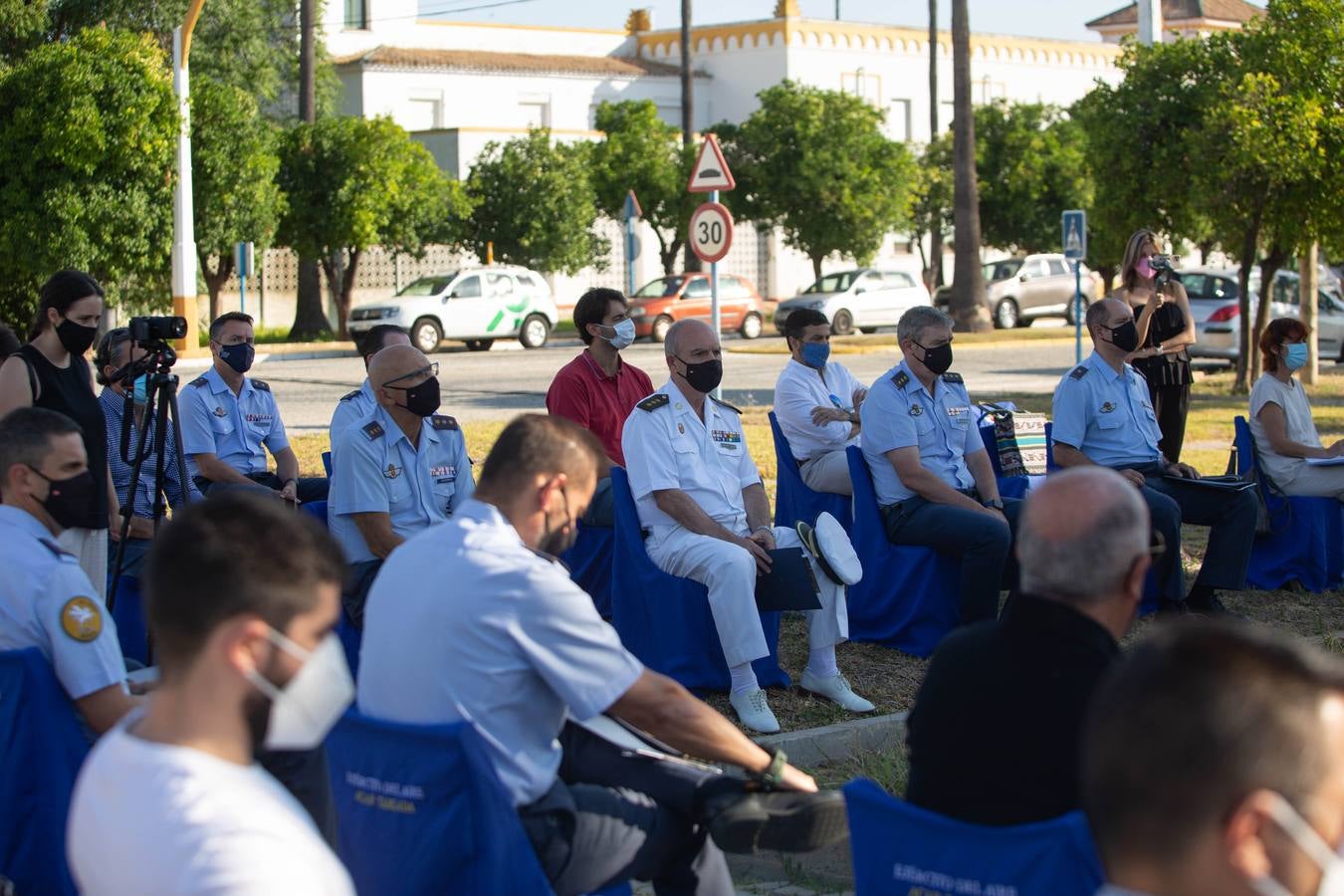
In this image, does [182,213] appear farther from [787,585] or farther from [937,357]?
[787,585]

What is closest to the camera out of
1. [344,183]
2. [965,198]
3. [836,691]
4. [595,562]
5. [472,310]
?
[836,691]

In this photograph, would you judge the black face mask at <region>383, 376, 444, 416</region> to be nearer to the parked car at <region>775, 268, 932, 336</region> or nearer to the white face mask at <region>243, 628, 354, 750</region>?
the white face mask at <region>243, 628, 354, 750</region>

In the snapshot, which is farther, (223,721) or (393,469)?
(393,469)

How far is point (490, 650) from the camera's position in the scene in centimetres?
347

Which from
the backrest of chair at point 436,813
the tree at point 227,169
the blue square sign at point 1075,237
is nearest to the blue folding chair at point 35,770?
the backrest of chair at point 436,813

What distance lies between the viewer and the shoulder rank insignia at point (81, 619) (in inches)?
151

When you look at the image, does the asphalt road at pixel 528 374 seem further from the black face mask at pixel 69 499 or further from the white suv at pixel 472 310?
the black face mask at pixel 69 499

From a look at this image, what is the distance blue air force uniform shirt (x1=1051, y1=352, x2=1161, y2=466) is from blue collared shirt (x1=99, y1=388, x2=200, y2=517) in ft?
14.2

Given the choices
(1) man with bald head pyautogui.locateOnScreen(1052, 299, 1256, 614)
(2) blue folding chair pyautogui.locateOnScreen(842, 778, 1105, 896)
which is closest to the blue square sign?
(1) man with bald head pyautogui.locateOnScreen(1052, 299, 1256, 614)

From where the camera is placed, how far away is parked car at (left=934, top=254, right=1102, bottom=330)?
3825 cm

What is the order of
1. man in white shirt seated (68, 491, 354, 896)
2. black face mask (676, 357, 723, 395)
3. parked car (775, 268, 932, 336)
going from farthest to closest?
parked car (775, 268, 932, 336)
black face mask (676, 357, 723, 395)
man in white shirt seated (68, 491, 354, 896)

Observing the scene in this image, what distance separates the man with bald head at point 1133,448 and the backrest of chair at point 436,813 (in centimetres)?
556

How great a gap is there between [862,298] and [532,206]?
8.15m

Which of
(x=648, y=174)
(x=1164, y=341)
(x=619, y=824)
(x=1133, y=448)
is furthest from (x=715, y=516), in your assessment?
(x=648, y=174)
